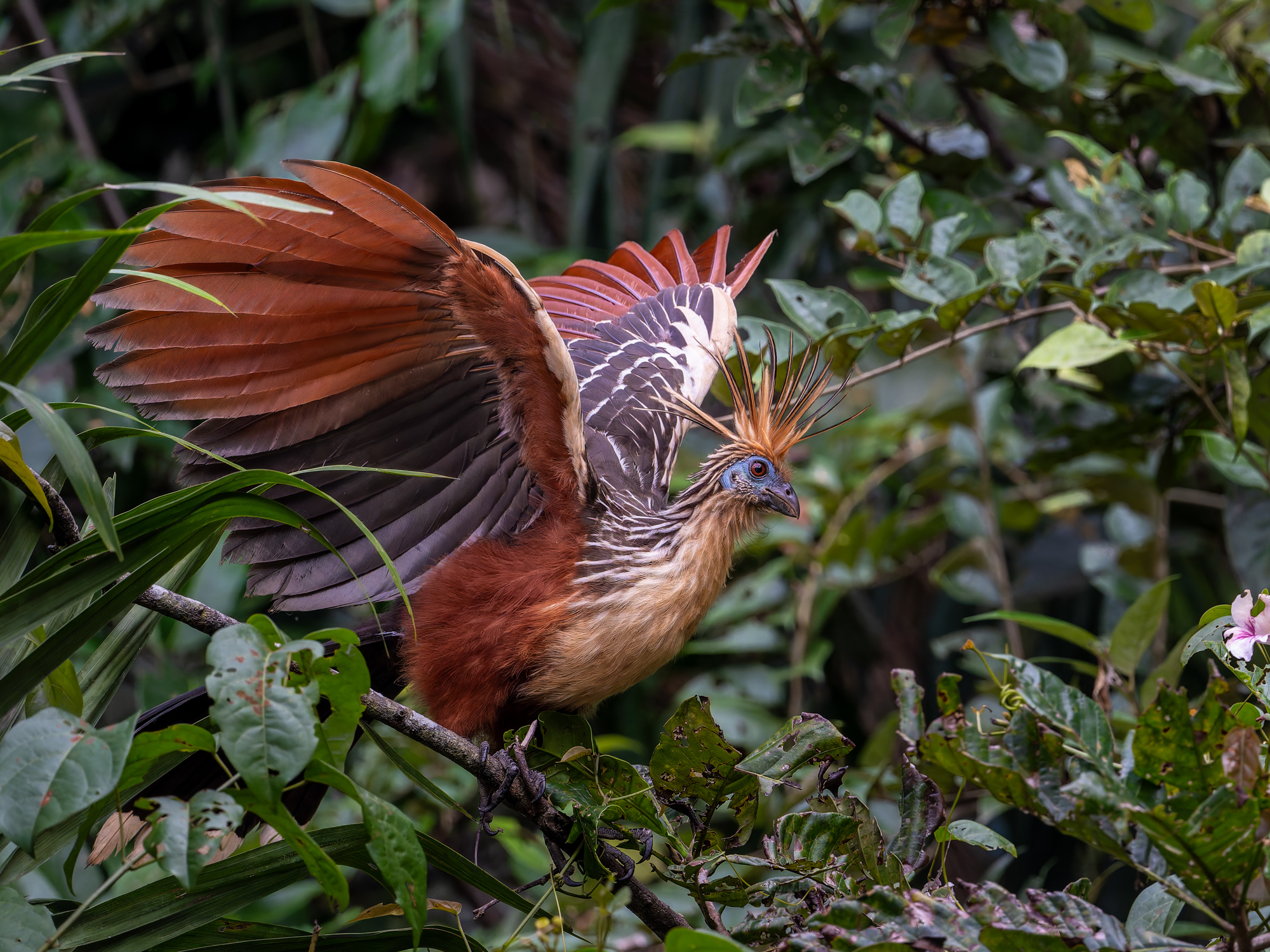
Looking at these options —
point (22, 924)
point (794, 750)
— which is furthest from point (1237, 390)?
point (22, 924)

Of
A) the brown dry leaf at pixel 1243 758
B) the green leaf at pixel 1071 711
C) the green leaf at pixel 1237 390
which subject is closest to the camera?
the brown dry leaf at pixel 1243 758

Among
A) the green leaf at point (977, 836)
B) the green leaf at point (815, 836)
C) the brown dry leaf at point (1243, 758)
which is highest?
the brown dry leaf at point (1243, 758)

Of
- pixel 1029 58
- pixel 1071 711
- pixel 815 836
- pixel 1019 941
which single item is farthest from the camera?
pixel 1029 58

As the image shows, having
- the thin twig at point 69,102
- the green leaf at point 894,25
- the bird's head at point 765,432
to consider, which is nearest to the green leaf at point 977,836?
the bird's head at point 765,432

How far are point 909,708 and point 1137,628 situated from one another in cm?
74

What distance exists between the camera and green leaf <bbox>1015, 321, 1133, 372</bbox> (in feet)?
6.01

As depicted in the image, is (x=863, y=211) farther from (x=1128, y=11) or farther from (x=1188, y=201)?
(x=1128, y=11)

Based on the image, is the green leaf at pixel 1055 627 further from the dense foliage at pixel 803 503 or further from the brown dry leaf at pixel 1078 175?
the brown dry leaf at pixel 1078 175

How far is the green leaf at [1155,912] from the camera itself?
1.17 metres

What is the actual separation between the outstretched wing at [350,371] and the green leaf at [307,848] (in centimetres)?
63

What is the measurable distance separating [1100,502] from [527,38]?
10.0ft

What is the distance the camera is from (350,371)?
1.55 metres

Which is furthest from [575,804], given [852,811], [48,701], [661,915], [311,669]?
[48,701]

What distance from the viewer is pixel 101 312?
2.93 metres
